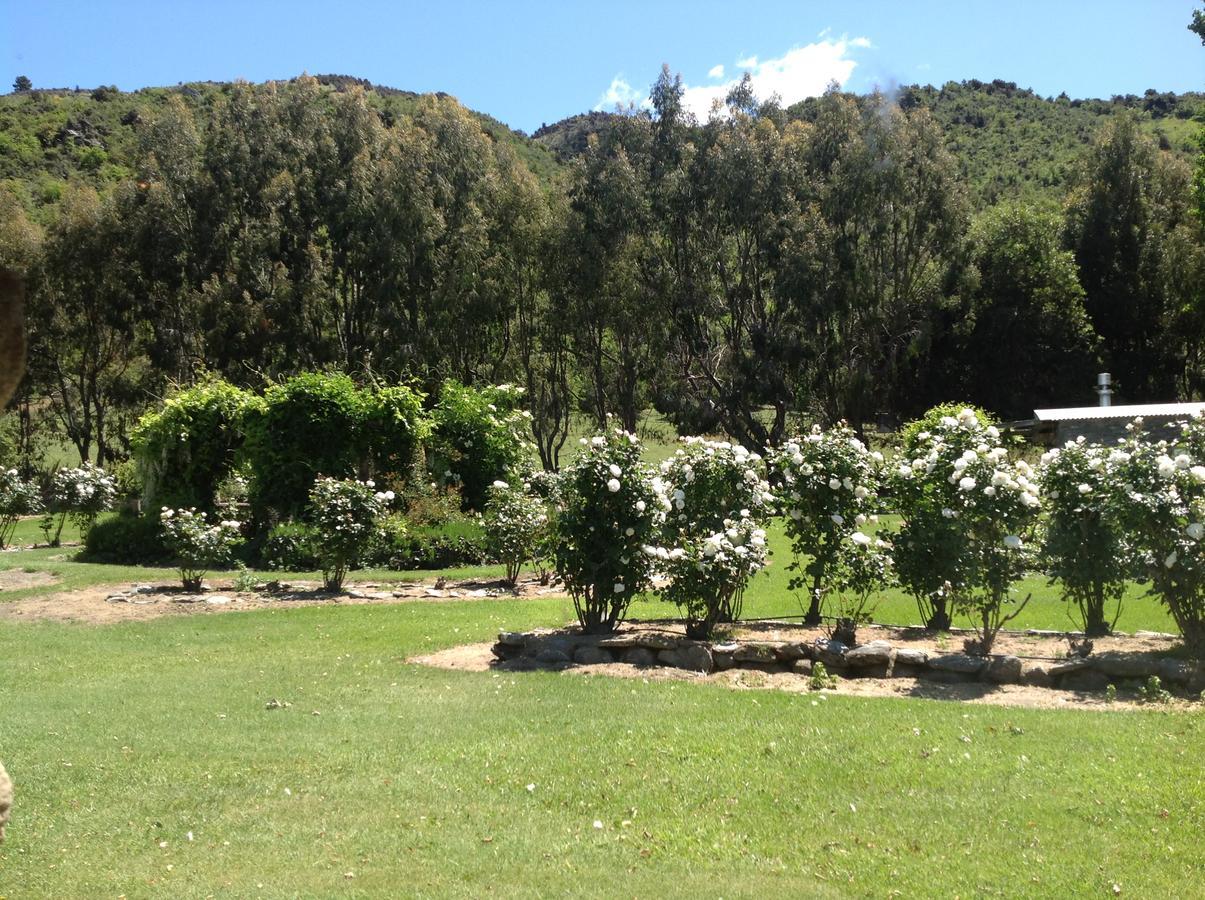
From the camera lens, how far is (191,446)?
2048 centimetres

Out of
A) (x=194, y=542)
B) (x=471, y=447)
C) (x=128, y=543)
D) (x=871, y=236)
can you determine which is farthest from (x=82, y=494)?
(x=871, y=236)

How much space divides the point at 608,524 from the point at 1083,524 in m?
4.20

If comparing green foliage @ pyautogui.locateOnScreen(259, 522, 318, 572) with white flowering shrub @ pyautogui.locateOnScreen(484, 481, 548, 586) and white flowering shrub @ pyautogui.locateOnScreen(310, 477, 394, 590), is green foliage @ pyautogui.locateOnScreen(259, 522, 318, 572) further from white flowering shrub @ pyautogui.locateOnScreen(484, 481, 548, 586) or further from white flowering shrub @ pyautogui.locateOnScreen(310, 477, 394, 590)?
white flowering shrub @ pyautogui.locateOnScreen(484, 481, 548, 586)

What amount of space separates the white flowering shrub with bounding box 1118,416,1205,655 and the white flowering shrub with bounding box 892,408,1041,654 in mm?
794

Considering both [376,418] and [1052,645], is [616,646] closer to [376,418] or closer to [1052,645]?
[1052,645]

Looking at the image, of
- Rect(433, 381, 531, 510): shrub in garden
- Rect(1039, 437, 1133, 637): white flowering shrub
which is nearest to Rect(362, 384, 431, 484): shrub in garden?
Rect(433, 381, 531, 510): shrub in garden

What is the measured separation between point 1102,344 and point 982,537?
91.7ft

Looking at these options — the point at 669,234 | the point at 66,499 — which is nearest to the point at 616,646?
the point at 66,499

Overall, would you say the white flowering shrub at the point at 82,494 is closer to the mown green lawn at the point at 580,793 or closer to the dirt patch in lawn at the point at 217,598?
the dirt patch in lawn at the point at 217,598

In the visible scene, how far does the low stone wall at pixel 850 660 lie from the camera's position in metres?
8.23

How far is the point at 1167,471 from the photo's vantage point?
27.0 ft

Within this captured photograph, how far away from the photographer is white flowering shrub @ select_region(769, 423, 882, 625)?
10.3 m

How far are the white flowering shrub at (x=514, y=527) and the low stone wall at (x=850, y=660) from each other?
4.90m

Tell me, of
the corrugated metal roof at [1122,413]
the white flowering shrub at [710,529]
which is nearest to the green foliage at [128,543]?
the white flowering shrub at [710,529]
